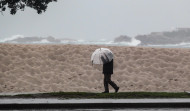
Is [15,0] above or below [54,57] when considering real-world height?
above

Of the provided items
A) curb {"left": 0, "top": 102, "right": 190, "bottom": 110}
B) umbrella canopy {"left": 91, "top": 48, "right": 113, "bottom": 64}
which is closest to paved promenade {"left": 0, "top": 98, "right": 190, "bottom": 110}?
curb {"left": 0, "top": 102, "right": 190, "bottom": 110}

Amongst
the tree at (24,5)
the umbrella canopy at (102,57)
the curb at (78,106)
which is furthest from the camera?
the tree at (24,5)

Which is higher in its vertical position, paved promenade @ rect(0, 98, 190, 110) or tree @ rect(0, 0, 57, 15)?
tree @ rect(0, 0, 57, 15)

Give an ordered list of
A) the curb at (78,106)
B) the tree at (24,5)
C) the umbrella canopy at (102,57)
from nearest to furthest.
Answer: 1. the curb at (78,106)
2. the umbrella canopy at (102,57)
3. the tree at (24,5)

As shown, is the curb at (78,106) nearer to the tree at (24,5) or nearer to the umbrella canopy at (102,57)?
the umbrella canopy at (102,57)

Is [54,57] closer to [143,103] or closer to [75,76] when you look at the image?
[75,76]

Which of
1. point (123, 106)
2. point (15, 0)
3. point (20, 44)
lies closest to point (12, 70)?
point (15, 0)

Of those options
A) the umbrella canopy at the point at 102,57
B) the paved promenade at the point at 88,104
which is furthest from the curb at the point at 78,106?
the umbrella canopy at the point at 102,57

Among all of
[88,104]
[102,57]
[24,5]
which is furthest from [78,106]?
[24,5]

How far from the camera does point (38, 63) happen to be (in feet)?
71.1

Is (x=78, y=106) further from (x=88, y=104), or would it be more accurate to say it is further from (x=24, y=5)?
(x=24, y=5)

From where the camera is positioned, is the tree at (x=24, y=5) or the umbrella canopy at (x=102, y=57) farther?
the tree at (x=24, y=5)

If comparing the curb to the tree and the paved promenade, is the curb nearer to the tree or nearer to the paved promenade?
the paved promenade

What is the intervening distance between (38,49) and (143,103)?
15752 millimetres
